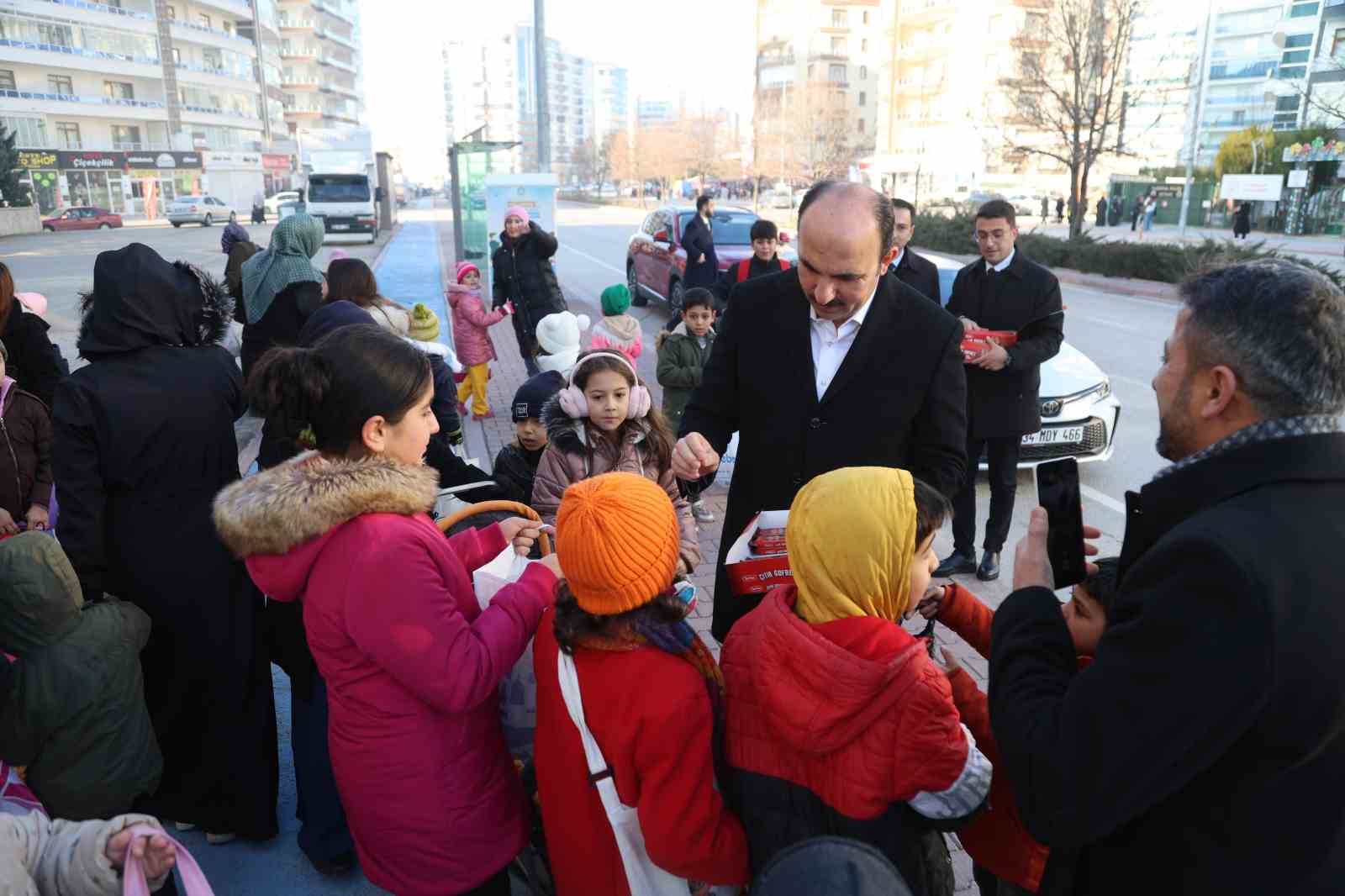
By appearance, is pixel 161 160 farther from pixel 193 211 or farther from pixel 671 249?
pixel 671 249

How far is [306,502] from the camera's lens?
6.21ft

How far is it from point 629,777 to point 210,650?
5.51 feet

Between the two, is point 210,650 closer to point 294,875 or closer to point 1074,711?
point 294,875

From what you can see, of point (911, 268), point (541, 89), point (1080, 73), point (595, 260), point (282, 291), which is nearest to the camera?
point (282, 291)

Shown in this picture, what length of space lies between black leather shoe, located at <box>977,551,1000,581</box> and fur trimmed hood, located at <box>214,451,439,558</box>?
13.3ft

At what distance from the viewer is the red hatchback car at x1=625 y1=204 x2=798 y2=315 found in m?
13.7

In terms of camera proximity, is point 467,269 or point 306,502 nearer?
point 306,502

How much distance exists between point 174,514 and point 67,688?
547 mm

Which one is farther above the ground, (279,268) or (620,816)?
(279,268)

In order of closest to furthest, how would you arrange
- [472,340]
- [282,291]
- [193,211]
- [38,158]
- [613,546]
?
[613,546] < [282,291] < [472,340] < [193,211] < [38,158]

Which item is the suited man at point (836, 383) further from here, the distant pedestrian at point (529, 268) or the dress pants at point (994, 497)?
the distant pedestrian at point (529, 268)

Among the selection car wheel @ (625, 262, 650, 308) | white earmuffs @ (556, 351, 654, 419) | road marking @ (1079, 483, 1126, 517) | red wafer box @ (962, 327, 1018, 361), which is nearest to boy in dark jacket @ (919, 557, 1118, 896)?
white earmuffs @ (556, 351, 654, 419)

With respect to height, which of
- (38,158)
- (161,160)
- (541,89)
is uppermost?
(161,160)

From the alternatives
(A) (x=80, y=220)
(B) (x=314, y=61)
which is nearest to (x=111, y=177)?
(A) (x=80, y=220)
